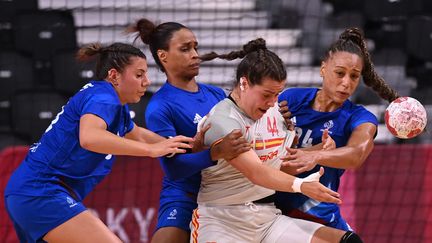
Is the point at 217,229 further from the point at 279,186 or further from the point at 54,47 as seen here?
the point at 54,47

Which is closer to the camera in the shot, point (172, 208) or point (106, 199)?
point (172, 208)

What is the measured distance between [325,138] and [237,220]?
1.97 feet

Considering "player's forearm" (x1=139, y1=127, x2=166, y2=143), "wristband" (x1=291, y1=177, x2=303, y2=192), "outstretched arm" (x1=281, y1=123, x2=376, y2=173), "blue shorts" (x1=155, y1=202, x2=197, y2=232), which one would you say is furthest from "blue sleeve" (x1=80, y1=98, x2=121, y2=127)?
"wristband" (x1=291, y1=177, x2=303, y2=192)

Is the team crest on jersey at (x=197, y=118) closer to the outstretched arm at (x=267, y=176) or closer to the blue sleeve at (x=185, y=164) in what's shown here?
the blue sleeve at (x=185, y=164)

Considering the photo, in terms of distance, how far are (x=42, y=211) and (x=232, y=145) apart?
Result: 1090 mm

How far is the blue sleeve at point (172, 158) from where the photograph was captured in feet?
14.6

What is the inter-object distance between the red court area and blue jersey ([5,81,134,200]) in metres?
2.08

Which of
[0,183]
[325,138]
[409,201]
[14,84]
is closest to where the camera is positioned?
[325,138]

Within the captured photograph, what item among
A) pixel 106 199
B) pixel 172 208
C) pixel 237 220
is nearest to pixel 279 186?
pixel 237 220

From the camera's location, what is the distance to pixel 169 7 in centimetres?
965

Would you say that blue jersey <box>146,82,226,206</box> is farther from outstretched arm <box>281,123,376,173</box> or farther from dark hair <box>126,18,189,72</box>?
outstretched arm <box>281,123,376,173</box>

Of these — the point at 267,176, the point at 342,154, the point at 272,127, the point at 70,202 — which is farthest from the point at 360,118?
the point at 70,202

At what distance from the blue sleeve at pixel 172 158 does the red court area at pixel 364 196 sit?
2.10 m

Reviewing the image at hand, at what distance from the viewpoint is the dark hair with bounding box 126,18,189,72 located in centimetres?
511
